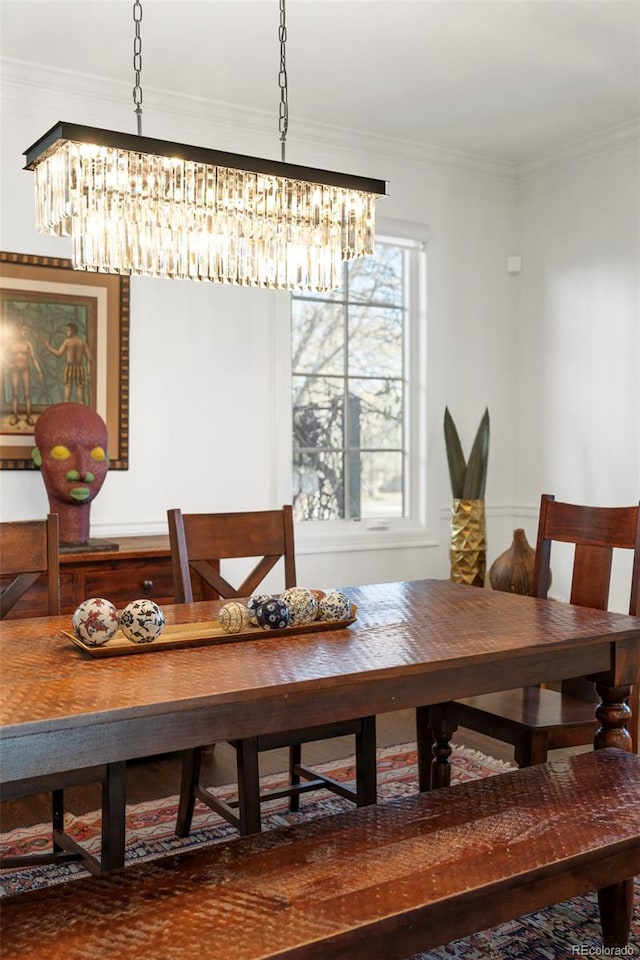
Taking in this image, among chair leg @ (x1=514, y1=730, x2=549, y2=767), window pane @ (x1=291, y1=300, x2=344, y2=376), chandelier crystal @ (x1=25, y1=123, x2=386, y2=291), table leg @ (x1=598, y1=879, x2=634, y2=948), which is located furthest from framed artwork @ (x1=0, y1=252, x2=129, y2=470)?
table leg @ (x1=598, y1=879, x2=634, y2=948)

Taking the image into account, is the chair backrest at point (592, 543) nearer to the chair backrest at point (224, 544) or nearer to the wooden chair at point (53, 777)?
the chair backrest at point (224, 544)

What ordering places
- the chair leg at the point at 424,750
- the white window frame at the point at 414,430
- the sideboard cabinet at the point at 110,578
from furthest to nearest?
the white window frame at the point at 414,430 → the sideboard cabinet at the point at 110,578 → the chair leg at the point at 424,750

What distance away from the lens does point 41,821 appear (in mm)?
2789

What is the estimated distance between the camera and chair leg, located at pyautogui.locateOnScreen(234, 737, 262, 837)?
2.27m

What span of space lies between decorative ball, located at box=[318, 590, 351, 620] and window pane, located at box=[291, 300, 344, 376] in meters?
2.39

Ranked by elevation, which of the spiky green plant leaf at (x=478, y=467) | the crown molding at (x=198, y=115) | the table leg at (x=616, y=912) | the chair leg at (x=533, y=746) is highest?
the crown molding at (x=198, y=115)

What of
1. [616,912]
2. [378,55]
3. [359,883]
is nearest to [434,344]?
[378,55]

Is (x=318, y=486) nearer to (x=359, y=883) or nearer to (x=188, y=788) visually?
(x=188, y=788)

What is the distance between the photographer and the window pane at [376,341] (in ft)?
15.1

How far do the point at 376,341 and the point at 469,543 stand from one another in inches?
44.7

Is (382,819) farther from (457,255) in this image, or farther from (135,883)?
(457,255)

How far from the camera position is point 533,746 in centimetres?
230

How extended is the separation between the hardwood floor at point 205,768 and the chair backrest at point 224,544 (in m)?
0.79

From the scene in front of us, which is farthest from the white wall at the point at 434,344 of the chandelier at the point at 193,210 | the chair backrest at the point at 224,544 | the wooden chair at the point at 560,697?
the wooden chair at the point at 560,697
